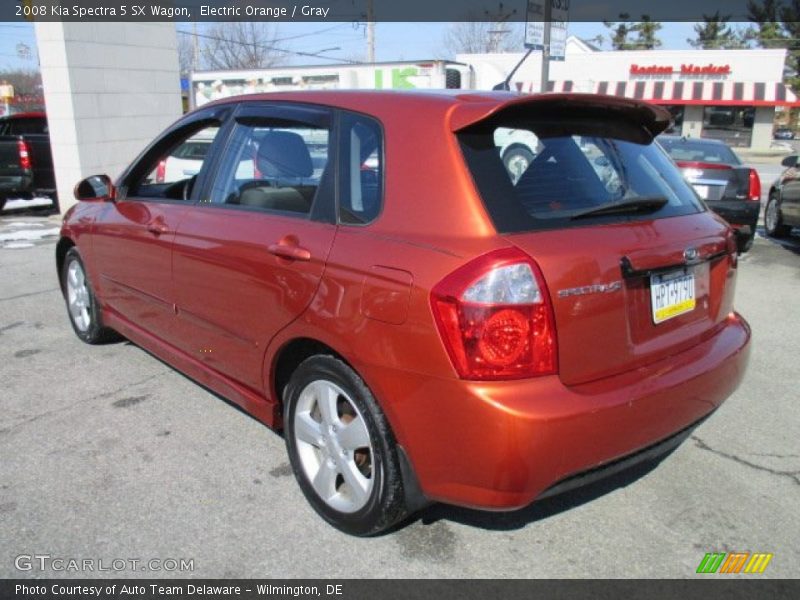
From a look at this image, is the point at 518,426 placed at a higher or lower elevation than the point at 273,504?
higher

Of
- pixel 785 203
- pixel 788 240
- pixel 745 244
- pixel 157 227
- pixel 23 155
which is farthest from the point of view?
pixel 23 155

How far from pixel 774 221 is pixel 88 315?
10.1m

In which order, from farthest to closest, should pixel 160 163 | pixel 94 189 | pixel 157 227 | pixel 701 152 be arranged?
pixel 701 152 → pixel 94 189 → pixel 160 163 → pixel 157 227

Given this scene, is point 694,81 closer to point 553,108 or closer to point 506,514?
point 553,108

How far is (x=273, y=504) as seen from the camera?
302 centimetres

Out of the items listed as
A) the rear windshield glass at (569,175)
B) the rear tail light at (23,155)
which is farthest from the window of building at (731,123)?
the rear windshield glass at (569,175)

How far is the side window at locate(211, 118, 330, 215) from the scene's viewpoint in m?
3.01

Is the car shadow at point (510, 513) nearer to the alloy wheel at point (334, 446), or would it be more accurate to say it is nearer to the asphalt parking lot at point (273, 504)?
the asphalt parking lot at point (273, 504)

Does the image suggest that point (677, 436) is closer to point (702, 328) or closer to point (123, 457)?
point (702, 328)

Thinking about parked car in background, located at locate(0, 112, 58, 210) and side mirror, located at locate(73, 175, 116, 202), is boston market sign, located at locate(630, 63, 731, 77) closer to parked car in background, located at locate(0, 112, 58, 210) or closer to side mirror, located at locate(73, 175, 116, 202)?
parked car in background, located at locate(0, 112, 58, 210)

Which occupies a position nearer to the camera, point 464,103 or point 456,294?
point 456,294

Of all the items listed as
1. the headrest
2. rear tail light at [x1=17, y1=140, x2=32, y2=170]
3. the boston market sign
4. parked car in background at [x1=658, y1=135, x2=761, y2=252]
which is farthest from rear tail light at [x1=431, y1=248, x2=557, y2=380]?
the boston market sign

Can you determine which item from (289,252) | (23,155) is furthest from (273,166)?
(23,155)

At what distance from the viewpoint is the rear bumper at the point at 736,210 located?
8883 mm
